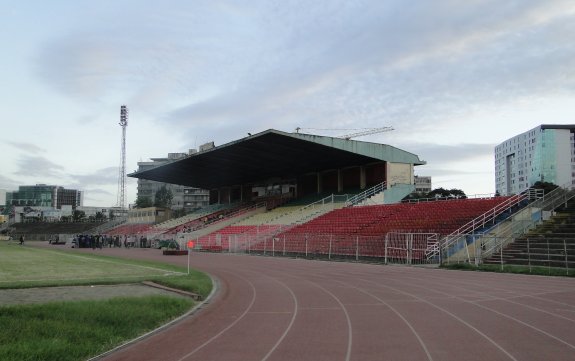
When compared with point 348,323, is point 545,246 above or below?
above

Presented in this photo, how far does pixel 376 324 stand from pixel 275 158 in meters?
43.8

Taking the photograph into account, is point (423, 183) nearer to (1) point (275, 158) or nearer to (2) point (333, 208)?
(1) point (275, 158)

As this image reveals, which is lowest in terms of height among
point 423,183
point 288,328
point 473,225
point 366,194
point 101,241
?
point 288,328

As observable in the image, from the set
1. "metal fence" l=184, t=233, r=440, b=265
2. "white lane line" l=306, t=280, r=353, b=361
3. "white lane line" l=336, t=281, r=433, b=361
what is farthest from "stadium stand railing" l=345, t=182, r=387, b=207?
"white lane line" l=336, t=281, r=433, b=361

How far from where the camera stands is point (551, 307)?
11.6 meters

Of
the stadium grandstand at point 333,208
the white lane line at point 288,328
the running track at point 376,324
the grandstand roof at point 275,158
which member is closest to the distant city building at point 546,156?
the stadium grandstand at point 333,208

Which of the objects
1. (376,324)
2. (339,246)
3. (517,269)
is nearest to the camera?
(376,324)

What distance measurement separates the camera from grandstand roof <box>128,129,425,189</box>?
44.8 m

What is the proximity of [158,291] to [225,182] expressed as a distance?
60810mm

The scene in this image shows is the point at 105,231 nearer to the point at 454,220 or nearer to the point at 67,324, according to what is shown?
the point at 454,220

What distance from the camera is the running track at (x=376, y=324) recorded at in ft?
24.2

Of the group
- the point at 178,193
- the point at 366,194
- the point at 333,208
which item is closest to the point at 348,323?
the point at 333,208

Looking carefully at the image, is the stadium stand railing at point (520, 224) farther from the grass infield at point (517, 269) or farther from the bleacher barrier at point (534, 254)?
the grass infield at point (517, 269)

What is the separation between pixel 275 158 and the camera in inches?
2088
